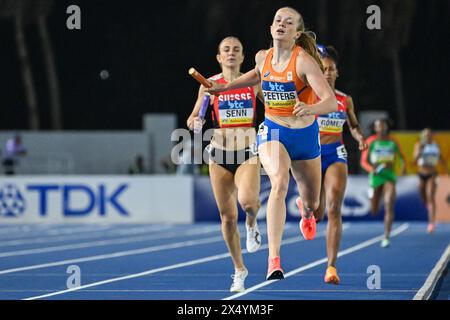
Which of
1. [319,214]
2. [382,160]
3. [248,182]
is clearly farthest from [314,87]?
[382,160]

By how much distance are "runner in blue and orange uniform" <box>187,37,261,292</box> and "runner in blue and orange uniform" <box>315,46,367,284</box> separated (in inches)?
40.4

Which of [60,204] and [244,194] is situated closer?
[244,194]

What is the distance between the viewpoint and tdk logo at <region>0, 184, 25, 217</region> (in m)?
28.6

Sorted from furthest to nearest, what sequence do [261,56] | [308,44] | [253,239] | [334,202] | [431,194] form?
[431,194] → [334,202] → [253,239] → [261,56] → [308,44]

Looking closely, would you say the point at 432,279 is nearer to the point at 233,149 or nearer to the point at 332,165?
the point at 332,165

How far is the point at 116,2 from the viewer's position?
48.4m

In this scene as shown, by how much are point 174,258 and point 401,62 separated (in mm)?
31727

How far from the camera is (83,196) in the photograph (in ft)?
94.1

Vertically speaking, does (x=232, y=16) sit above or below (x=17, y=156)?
above

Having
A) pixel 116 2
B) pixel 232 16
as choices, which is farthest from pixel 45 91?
pixel 232 16

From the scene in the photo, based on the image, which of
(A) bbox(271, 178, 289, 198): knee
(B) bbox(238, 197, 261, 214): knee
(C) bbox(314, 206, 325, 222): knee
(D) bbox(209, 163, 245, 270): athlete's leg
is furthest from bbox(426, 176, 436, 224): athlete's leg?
(A) bbox(271, 178, 289, 198): knee

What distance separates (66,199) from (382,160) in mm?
10221
